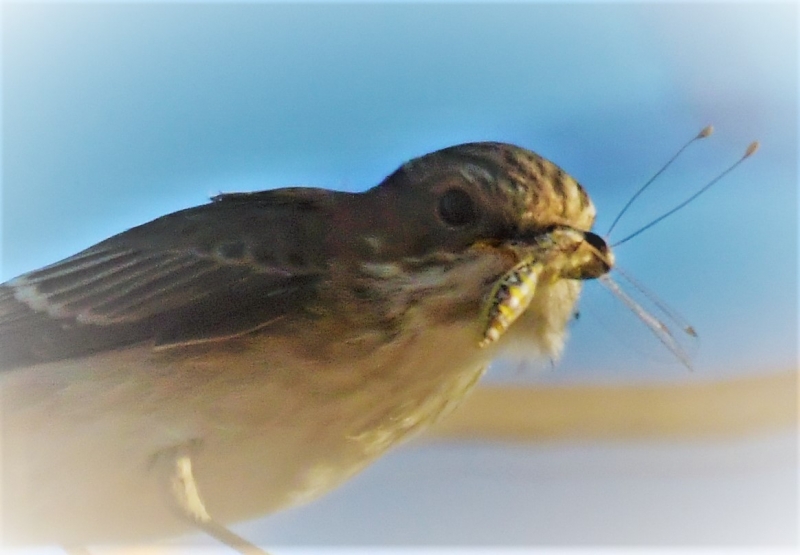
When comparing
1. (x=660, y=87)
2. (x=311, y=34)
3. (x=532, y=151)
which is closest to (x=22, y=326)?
(x=311, y=34)

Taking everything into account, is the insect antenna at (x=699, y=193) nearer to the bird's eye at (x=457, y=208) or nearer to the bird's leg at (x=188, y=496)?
the bird's eye at (x=457, y=208)

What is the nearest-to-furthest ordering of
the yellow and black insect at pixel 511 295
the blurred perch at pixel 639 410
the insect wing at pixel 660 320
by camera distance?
the yellow and black insect at pixel 511 295, the insect wing at pixel 660 320, the blurred perch at pixel 639 410

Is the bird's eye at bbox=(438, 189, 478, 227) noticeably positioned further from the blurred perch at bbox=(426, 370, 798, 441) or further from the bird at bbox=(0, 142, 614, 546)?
the blurred perch at bbox=(426, 370, 798, 441)

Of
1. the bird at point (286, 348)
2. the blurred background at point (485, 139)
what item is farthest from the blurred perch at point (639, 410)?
the bird at point (286, 348)

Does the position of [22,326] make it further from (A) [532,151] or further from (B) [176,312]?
(A) [532,151]

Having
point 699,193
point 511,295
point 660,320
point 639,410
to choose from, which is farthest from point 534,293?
point 639,410

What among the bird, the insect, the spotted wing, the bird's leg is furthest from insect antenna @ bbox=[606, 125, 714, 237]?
the bird's leg
